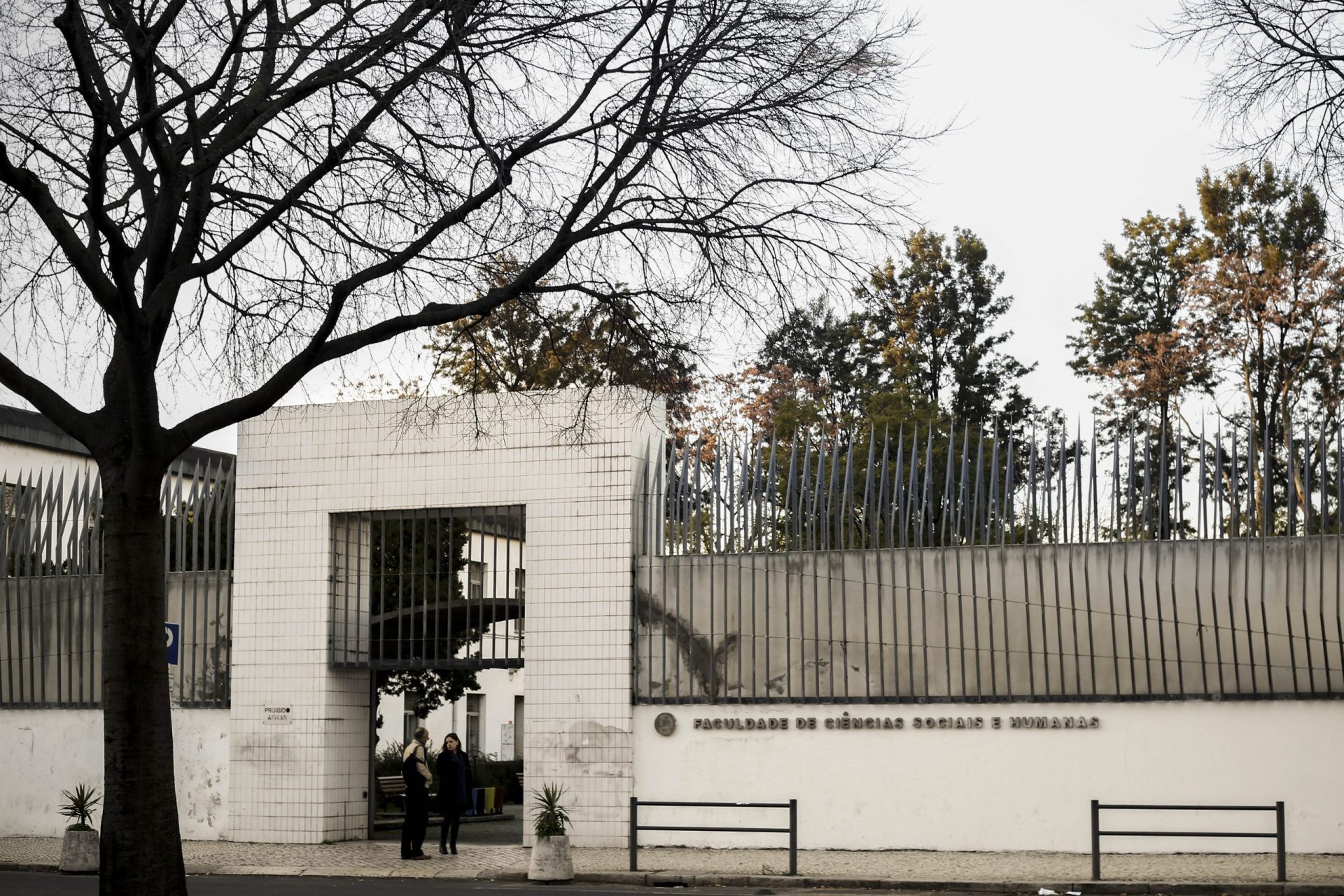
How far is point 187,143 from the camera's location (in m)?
11.2

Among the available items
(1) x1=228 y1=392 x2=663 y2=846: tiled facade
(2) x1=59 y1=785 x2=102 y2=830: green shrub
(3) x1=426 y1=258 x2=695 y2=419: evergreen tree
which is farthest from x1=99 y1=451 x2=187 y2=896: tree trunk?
(1) x1=228 y1=392 x2=663 y2=846: tiled facade

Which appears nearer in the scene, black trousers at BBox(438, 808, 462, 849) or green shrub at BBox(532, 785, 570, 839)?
green shrub at BBox(532, 785, 570, 839)

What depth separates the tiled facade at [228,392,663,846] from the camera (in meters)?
19.3

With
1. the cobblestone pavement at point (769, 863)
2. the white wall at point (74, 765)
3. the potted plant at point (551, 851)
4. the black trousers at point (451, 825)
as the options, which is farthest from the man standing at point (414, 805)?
the white wall at point (74, 765)

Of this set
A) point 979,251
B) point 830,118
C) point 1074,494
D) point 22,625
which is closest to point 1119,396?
point 979,251

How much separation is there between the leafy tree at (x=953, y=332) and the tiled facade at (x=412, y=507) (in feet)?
111

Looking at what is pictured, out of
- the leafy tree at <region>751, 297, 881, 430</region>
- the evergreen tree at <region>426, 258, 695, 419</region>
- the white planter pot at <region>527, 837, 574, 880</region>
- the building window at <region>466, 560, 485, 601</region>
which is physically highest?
the leafy tree at <region>751, 297, 881, 430</region>

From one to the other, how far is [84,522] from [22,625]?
5.78 ft

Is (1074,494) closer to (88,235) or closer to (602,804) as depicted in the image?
(602,804)

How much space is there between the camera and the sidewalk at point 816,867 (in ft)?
48.1

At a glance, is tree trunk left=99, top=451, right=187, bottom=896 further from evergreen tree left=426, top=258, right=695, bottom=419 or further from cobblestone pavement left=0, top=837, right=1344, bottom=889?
cobblestone pavement left=0, top=837, right=1344, bottom=889

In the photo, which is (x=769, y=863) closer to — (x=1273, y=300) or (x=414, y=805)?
(x=414, y=805)

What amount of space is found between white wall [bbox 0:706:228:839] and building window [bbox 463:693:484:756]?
22703 millimetres

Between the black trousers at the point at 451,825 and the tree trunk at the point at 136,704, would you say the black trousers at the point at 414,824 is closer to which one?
the black trousers at the point at 451,825
